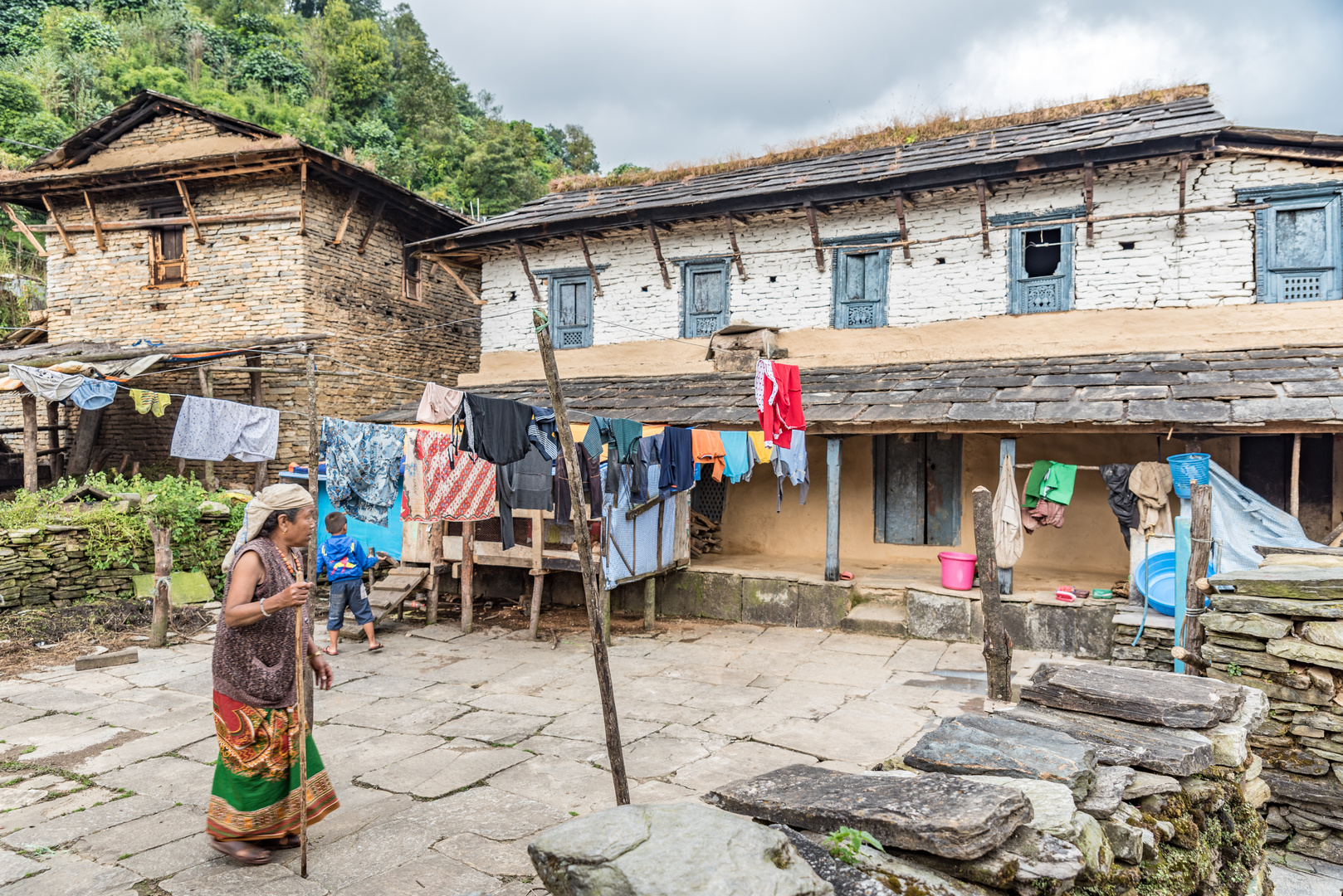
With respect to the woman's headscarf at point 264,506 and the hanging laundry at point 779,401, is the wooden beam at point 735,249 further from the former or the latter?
the woman's headscarf at point 264,506

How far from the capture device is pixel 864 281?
11961 mm

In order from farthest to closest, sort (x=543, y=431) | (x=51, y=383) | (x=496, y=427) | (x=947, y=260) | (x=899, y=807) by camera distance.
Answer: (x=947, y=260) < (x=51, y=383) < (x=543, y=431) < (x=496, y=427) < (x=899, y=807)

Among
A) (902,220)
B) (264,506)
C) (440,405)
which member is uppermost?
(902,220)

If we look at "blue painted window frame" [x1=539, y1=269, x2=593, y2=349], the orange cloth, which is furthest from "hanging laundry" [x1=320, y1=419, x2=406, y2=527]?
"blue painted window frame" [x1=539, y1=269, x2=593, y2=349]

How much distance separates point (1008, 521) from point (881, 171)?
609 cm

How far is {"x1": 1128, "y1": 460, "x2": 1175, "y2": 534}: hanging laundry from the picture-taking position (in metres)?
8.11

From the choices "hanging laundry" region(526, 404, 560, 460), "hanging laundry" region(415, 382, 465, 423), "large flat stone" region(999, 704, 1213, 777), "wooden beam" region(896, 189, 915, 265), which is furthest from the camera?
"wooden beam" region(896, 189, 915, 265)

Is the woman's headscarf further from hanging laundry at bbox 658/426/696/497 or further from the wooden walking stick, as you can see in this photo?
hanging laundry at bbox 658/426/696/497

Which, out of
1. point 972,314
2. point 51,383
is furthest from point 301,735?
point 972,314

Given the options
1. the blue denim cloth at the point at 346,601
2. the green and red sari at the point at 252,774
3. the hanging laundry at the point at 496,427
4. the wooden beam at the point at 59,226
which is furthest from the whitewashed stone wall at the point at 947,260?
the green and red sari at the point at 252,774

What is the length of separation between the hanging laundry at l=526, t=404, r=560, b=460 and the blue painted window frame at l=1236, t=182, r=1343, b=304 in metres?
9.19

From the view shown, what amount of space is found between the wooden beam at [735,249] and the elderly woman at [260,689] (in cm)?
966

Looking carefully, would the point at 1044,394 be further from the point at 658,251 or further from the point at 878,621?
the point at 658,251

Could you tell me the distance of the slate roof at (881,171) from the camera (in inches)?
397
